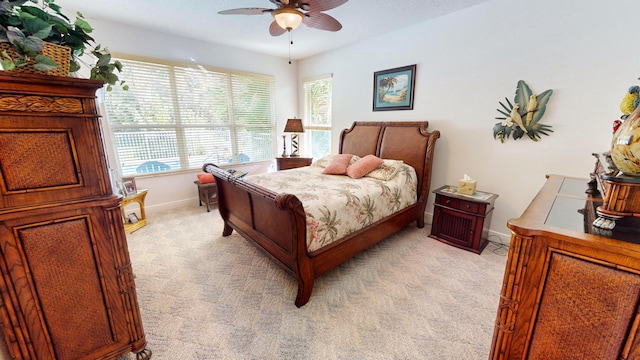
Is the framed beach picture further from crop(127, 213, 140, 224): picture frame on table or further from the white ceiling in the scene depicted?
crop(127, 213, 140, 224): picture frame on table

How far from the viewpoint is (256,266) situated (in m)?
2.40

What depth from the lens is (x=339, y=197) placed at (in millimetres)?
2178

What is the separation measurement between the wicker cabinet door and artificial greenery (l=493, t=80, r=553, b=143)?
3332 mm

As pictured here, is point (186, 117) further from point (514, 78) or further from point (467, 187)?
point (514, 78)

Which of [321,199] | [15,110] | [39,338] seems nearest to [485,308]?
[321,199]

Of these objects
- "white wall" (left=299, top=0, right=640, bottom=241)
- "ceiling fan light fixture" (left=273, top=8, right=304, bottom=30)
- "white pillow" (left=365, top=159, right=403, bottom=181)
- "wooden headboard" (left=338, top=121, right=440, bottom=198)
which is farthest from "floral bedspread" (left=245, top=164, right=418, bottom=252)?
"ceiling fan light fixture" (left=273, top=8, right=304, bottom=30)

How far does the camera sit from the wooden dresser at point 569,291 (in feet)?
2.45

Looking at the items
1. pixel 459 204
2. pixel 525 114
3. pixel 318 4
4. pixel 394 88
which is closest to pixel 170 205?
pixel 318 4

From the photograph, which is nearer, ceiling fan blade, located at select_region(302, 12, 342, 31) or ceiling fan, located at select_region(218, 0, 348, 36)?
ceiling fan, located at select_region(218, 0, 348, 36)

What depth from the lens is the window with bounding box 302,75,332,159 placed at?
4598mm

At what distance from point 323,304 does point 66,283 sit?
4.96ft

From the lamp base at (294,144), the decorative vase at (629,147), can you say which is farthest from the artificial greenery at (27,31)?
the lamp base at (294,144)

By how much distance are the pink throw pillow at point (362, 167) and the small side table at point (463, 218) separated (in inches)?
31.2

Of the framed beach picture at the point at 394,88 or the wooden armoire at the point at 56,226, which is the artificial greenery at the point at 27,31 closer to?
the wooden armoire at the point at 56,226
